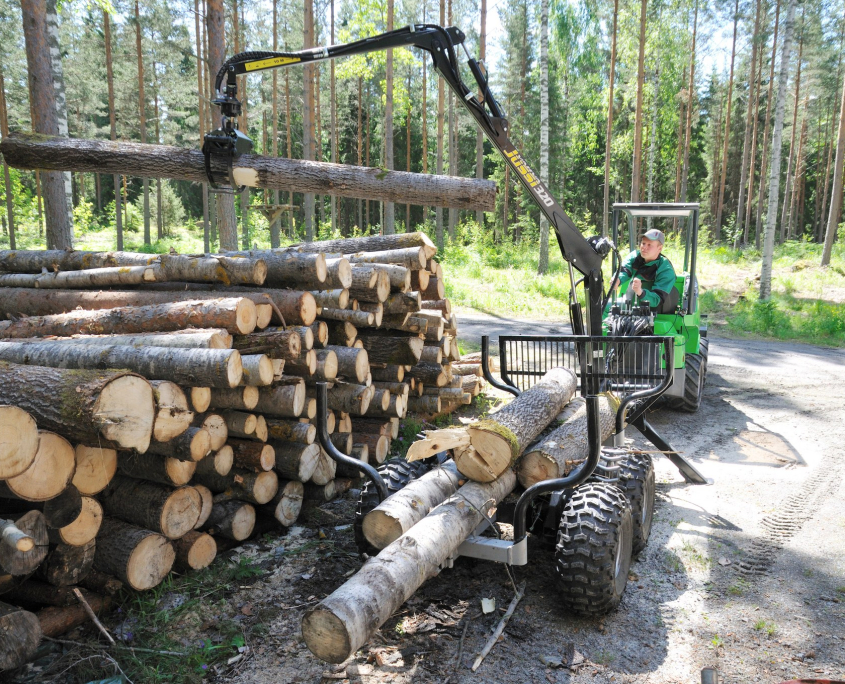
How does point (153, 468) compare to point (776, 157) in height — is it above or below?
below

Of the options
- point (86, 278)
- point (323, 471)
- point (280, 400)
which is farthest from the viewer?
point (86, 278)

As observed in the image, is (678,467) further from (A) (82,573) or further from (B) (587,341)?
(A) (82,573)

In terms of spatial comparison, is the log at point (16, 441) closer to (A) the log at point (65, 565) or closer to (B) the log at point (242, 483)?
(A) the log at point (65, 565)

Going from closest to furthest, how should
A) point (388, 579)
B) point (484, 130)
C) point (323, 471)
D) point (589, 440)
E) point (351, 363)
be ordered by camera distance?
point (388, 579) → point (589, 440) → point (484, 130) → point (323, 471) → point (351, 363)

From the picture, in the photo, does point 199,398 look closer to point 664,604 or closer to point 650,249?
point 664,604

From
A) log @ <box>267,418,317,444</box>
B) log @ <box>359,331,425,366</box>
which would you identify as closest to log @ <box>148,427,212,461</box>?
log @ <box>267,418,317,444</box>

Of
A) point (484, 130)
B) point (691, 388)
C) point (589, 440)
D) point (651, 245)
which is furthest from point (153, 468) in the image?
point (691, 388)

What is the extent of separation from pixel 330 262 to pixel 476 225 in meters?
24.6

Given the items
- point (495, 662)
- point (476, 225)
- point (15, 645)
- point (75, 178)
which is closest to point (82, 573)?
point (15, 645)

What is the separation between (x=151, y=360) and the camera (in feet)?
13.4

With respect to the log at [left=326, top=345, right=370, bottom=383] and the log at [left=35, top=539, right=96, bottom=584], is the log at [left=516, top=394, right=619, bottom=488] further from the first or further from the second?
the log at [left=35, top=539, right=96, bottom=584]

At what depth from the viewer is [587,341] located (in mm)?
3854

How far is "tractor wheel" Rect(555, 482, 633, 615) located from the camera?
3.39m

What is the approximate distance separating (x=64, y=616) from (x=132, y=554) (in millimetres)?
460
